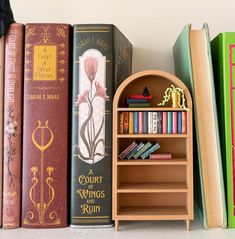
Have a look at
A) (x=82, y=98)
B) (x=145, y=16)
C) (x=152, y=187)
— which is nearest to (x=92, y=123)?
(x=82, y=98)

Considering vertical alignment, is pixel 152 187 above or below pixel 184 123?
below

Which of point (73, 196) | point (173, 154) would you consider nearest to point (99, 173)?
point (73, 196)

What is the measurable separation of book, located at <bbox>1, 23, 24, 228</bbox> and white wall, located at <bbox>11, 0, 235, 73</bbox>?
181mm

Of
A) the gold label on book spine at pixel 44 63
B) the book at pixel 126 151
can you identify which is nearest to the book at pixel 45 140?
the gold label on book spine at pixel 44 63

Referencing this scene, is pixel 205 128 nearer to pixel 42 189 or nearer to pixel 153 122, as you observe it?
pixel 153 122

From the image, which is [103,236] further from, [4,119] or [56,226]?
[4,119]

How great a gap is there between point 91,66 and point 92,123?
10 centimetres

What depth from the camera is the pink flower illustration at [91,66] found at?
61cm

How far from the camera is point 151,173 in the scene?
2.29 feet

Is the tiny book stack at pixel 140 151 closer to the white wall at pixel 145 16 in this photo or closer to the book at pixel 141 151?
the book at pixel 141 151

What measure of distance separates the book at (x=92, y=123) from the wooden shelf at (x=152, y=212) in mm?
35

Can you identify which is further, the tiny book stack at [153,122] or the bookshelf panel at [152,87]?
the bookshelf panel at [152,87]

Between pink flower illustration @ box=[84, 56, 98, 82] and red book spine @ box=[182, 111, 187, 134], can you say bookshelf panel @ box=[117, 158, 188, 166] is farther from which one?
pink flower illustration @ box=[84, 56, 98, 82]

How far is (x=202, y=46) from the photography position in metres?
0.62
